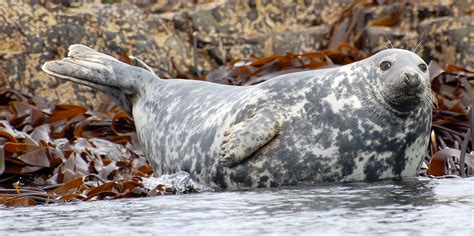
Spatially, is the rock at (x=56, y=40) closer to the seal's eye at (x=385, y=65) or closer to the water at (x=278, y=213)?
the seal's eye at (x=385, y=65)

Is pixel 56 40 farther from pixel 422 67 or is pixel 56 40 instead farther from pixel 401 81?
pixel 401 81

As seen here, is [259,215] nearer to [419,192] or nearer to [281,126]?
[419,192]

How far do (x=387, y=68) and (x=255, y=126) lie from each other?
64 cm

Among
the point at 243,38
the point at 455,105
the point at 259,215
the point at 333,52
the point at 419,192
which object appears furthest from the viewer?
the point at 243,38

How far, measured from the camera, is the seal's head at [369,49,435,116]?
4.49 m

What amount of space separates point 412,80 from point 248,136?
2.41ft

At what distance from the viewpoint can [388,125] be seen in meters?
4.69

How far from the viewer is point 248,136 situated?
4.62m

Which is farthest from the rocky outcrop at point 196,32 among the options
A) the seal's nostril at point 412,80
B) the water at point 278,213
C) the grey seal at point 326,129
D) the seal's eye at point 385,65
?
the water at point 278,213

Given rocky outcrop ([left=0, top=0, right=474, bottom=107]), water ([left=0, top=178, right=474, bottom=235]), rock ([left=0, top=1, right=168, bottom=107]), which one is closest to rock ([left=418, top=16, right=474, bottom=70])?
rocky outcrop ([left=0, top=0, right=474, bottom=107])

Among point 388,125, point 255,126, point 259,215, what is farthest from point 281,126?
point 259,215

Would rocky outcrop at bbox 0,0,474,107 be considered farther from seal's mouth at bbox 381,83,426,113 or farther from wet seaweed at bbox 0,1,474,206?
seal's mouth at bbox 381,83,426,113

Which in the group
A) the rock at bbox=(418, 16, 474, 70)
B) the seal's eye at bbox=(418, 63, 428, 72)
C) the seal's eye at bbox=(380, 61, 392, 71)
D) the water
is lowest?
the water

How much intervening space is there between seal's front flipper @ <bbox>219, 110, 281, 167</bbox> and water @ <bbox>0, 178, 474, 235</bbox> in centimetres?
29
